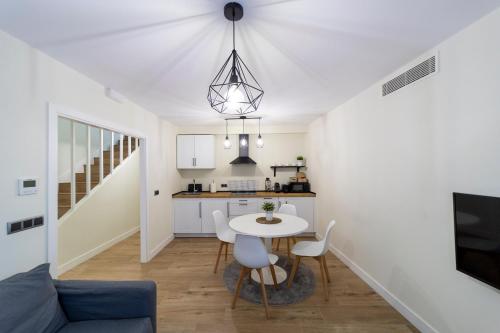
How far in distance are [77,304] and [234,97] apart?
1841 mm

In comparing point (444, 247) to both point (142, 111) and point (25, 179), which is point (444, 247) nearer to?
point (25, 179)

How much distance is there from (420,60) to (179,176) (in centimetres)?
456

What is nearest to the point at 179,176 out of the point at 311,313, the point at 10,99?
the point at 10,99

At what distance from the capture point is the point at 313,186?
440 centimetres

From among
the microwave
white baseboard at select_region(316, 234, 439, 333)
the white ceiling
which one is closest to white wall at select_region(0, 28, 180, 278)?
the white ceiling

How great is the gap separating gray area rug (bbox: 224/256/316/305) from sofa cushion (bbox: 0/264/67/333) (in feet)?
5.44

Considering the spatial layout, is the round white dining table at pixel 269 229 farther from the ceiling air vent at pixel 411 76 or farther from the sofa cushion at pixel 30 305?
the ceiling air vent at pixel 411 76

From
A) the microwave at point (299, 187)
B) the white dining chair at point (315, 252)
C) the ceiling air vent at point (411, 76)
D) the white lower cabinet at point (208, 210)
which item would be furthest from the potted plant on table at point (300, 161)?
the ceiling air vent at point (411, 76)

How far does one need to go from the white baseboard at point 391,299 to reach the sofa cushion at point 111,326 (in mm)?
2304

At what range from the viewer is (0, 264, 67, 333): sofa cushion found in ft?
3.74

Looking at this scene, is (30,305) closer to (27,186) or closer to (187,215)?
(27,186)

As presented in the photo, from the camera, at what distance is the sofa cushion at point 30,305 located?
1.14 metres

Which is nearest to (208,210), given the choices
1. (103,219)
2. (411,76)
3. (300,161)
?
(103,219)

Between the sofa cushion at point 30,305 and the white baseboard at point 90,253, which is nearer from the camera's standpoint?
the sofa cushion at point 30,305
